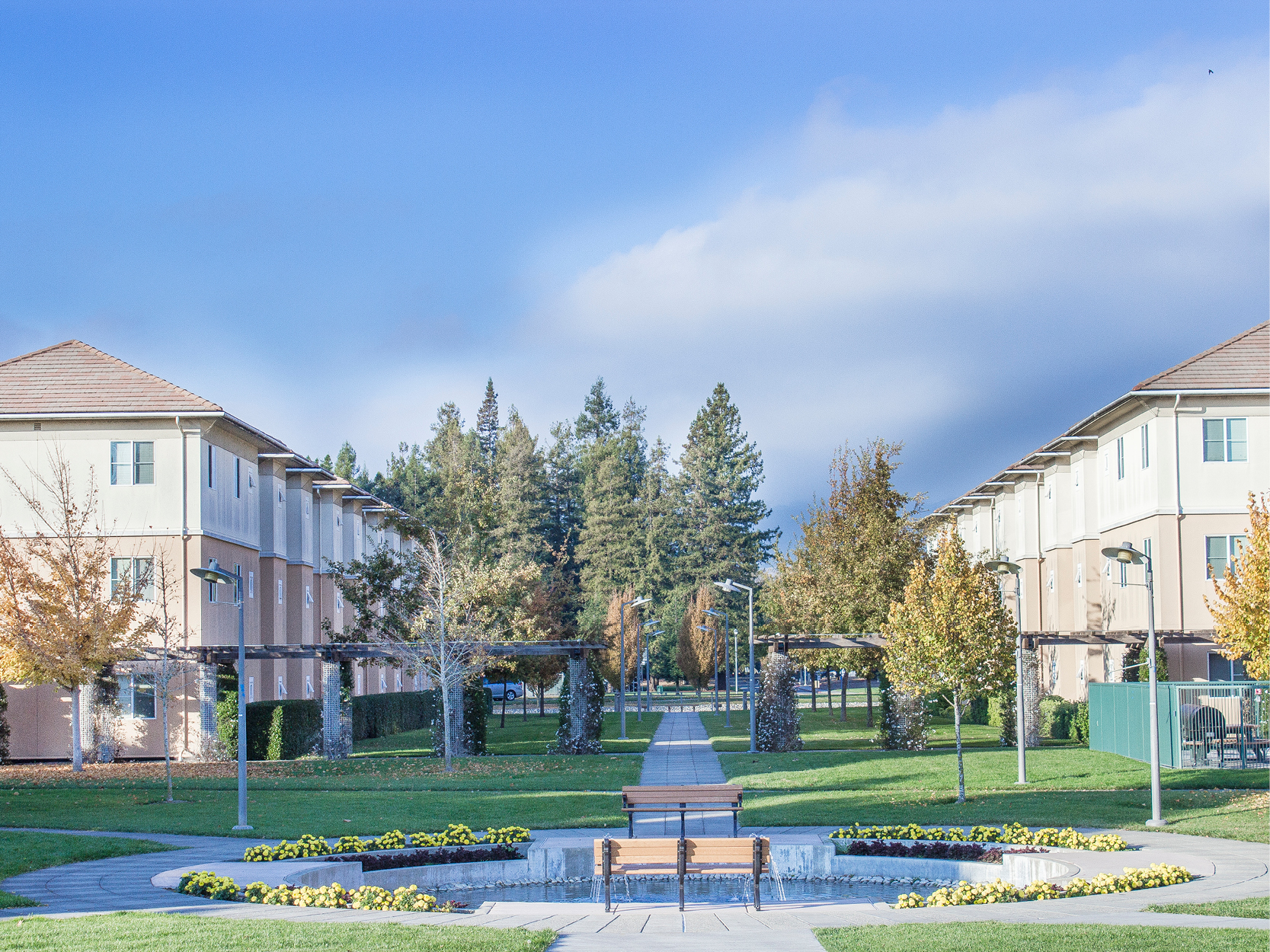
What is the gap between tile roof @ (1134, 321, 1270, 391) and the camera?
33219mm

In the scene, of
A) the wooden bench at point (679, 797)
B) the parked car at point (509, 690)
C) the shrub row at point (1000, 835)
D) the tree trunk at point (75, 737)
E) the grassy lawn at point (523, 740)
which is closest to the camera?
the wooden bench at point (679, 797)

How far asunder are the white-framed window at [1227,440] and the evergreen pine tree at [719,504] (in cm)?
5266

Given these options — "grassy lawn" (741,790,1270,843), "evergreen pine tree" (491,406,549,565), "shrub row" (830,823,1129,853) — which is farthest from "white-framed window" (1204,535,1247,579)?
"evergreen pine tree" (491,406,549,565)

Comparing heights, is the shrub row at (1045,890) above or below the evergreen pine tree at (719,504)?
below

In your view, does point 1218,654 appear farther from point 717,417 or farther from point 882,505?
point 717,417

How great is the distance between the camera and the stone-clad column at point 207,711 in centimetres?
3353

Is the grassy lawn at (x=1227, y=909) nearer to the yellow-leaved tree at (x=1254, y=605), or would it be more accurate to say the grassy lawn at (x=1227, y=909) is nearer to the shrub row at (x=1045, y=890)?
the shrub row at (x=1045, y=890)

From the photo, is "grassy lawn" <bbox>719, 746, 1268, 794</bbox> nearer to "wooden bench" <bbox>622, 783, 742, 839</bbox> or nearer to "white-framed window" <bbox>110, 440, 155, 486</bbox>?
"wooden bench" <bbox>622, 783, 742, 839</bbox>

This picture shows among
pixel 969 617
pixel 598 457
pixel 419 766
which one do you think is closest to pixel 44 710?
pixel 419 766

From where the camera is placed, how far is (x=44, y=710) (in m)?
33.9

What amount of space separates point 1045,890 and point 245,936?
8107 mm

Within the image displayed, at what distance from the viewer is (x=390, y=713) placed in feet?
155

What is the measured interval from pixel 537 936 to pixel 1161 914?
19.2 feet

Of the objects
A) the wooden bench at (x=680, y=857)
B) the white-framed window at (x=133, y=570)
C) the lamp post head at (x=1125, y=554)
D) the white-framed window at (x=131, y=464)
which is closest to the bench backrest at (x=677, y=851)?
the wooden bench at (x=680, y=857)
